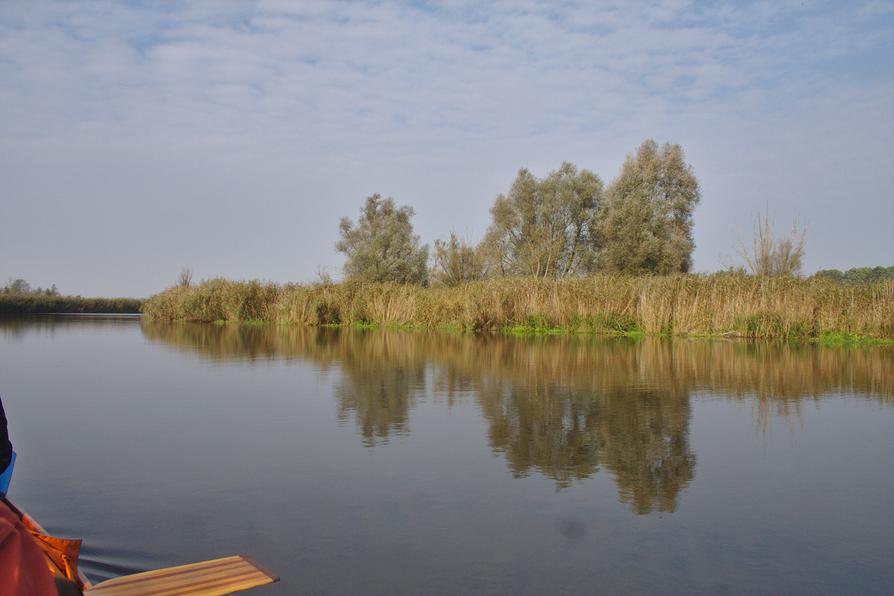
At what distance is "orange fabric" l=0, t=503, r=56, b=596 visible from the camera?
147 cm

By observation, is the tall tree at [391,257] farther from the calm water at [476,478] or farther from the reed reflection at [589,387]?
the calm water at [476,478]

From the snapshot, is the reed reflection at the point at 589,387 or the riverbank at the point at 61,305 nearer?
the reed reflection at the point at 589,387

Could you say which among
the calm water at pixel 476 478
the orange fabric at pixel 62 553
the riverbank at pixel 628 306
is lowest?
the calm water at pixel 476 478

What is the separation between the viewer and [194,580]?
282cm

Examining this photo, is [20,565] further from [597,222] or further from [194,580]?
[597,222]

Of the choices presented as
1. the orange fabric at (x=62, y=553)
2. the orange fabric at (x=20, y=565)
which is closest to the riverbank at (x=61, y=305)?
the orange fabric at (x=62, y=553)

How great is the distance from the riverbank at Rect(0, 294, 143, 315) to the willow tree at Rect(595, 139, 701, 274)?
33.1 meters

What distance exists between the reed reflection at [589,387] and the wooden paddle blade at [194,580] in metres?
2.18

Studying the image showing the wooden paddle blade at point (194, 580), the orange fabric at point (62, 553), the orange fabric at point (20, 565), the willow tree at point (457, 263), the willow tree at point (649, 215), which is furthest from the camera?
the willow tree at point (649, 215)

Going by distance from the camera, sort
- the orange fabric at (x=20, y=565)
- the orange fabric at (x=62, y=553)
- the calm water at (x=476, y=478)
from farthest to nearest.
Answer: the calm water at (x=476, y=478)
the orange fabric at (x=62, y=553)
the orange fabric at (x=20, y=565)

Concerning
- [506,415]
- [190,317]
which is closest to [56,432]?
[506,415]

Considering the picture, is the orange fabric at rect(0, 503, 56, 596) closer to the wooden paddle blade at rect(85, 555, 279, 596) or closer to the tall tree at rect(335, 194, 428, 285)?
the wooden paddle blade at rect(85, 555, 279, 596)

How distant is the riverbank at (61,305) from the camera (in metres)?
46.8

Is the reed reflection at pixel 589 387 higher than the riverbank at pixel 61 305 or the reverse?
the reverse
